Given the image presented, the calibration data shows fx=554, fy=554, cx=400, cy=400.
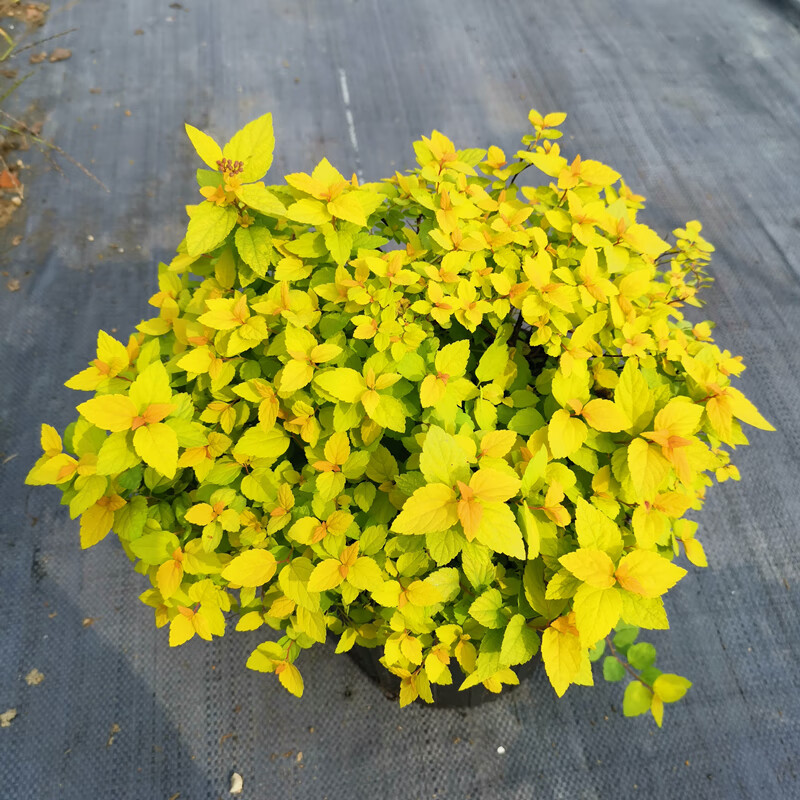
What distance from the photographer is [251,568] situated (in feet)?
3.52

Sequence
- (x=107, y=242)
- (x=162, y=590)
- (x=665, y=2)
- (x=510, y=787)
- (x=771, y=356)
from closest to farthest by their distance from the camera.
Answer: (x=162, y=590) → (x=510, y=787) → (x=771, y=356) → (x=107, y=242) → (x=665, y=2)

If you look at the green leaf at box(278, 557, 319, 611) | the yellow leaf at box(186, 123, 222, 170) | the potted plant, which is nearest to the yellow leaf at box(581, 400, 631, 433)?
the potted plant

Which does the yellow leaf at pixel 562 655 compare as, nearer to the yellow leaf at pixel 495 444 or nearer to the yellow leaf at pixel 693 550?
the yellow leaf at pixel 495 444

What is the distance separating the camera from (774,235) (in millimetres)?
3346

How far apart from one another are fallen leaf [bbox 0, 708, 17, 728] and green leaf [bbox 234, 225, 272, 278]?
6.17 feet

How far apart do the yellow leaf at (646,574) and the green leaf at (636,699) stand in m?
0.25

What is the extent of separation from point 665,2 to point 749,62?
1049mm

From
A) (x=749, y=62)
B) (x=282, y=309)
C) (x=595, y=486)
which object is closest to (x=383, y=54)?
(x=749, y=62)

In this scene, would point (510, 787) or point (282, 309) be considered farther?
point (510, 787)

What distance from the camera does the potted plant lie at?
99 cm

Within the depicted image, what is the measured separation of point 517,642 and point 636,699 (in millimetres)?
250

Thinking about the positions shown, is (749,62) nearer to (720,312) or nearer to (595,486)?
(720,312)

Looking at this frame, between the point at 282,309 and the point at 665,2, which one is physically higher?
the point at 665,2

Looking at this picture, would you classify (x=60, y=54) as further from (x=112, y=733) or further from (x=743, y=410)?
(x=743, y=410)
